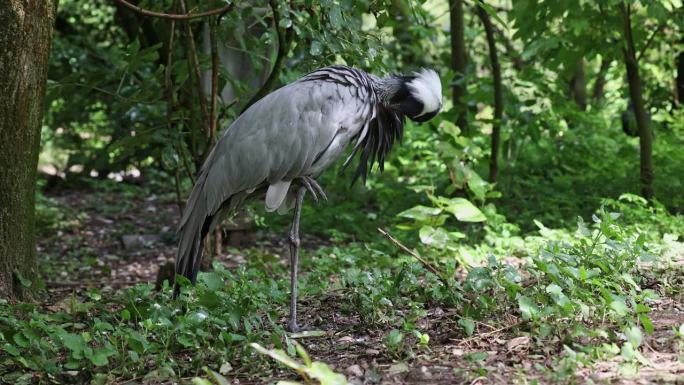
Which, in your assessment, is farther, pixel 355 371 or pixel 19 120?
pixel 19 120

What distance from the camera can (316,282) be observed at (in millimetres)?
5297

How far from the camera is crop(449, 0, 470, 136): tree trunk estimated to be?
8047mm

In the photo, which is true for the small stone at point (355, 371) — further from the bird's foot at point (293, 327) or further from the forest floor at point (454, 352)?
the bird's foot at point (293, 327)

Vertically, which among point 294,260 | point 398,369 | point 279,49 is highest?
point 279,49

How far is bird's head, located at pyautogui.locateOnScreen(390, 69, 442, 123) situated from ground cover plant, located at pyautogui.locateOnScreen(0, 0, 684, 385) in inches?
14.0

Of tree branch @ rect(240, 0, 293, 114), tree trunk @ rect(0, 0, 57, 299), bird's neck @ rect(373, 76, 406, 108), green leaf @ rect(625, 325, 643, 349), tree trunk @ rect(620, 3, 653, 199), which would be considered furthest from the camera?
tree trunk @ rect(620, 3, 653, 199)

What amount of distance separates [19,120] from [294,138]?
158cm

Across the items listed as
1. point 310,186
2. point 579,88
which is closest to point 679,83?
point 579,88

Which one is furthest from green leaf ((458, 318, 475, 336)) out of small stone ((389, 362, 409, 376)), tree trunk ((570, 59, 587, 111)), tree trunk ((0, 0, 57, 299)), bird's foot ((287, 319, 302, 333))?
tree trunk ((570, 59, 587, 111))

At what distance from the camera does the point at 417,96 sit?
4844mm

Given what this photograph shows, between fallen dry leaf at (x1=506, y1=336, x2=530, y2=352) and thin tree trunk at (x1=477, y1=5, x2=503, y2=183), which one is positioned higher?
thin tree trunk at (x1=477, y1=5, x2=503, y2=183)

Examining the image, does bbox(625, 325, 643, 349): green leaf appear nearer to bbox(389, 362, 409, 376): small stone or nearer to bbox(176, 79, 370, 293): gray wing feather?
bbox(389, 362, 409, 376): small stone

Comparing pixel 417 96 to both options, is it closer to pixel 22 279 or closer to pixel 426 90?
pixel 426 90

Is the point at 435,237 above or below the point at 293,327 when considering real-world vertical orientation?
above
